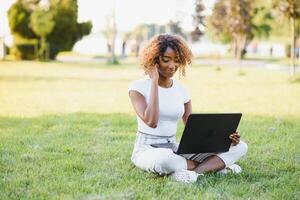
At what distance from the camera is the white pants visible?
5348mm

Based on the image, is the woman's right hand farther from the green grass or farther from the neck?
the green grass

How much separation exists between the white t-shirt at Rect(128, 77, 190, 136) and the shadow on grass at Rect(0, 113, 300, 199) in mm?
459

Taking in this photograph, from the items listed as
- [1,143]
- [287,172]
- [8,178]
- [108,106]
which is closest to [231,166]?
[287,172]

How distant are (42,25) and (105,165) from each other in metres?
35.3

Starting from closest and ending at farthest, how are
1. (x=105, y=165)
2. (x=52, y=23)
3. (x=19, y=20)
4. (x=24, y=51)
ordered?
(x=105, y=165)
(x=24, y=51)
(x=52, y=23)
(x=19, y=20)

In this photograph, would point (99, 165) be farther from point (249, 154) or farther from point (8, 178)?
point (249, 154)

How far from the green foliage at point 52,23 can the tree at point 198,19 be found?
13911mm

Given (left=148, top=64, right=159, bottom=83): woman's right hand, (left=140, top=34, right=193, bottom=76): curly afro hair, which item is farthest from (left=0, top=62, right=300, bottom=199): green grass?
(left=140, top=34, right=193, bottom=76): curly afro hair

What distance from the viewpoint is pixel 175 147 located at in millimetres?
5730

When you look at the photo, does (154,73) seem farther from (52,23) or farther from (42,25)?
(52,23)

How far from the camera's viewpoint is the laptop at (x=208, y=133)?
207 inches

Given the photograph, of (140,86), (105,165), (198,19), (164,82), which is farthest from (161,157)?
(198,19)

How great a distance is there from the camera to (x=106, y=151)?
22.8 ft

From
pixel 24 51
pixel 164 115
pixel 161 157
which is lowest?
pixel 24 51
